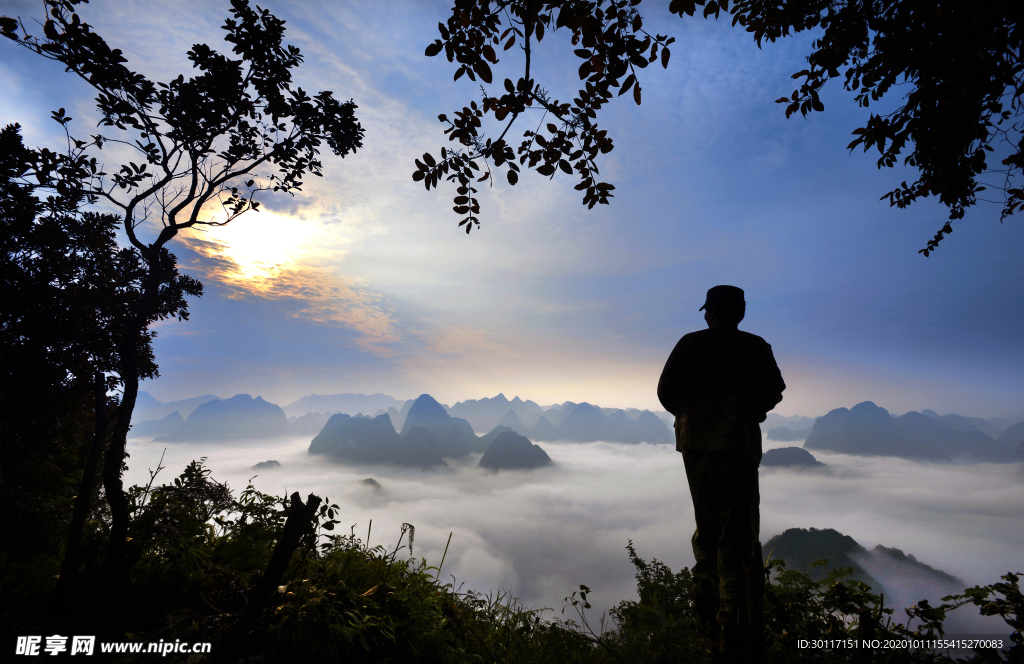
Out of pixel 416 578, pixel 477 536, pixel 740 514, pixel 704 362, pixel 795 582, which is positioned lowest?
pixel 477 536

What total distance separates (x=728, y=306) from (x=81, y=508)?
7.51m

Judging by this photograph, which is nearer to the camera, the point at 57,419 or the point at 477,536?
the point at 57,419

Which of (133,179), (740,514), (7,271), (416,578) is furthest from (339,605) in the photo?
(7,271)

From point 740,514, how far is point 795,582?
30.0 inches

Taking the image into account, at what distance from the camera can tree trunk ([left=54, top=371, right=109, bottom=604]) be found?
12.8ft

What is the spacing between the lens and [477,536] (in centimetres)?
17650

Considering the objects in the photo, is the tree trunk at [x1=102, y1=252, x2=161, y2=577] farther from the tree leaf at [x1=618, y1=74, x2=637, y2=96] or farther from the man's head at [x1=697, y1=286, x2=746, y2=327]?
the man's head at [x1=697, y1=286, x2=746, y2=327]

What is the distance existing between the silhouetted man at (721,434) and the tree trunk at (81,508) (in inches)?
247

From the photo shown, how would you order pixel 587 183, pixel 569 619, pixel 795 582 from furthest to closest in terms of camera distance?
pixel 795 582
pixel 569 619
pixel 587 183

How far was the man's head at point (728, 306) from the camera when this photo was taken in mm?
4617

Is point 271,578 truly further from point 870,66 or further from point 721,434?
point 870,66

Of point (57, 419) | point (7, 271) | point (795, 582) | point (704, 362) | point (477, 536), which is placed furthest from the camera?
point (477, 536)

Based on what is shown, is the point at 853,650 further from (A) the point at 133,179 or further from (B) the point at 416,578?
(A) the point at 133,179

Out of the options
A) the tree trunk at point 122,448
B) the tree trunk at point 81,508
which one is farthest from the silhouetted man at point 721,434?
the tree trunk at point 81,508
